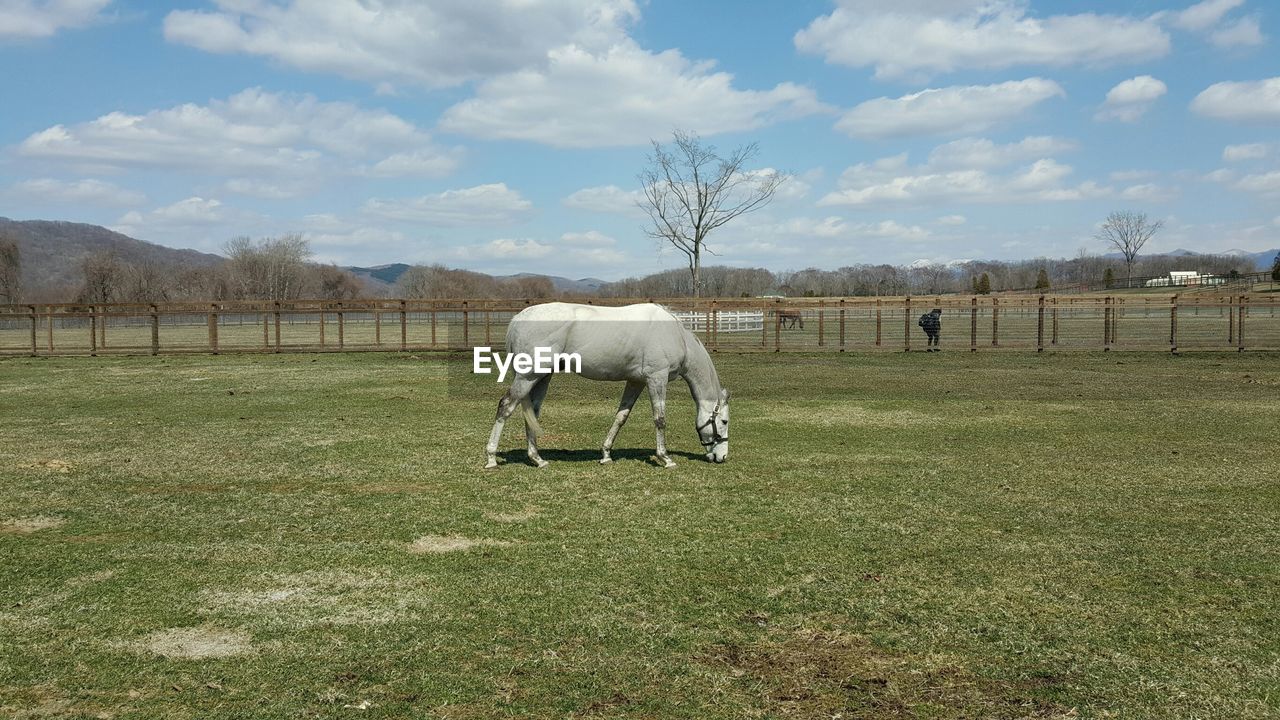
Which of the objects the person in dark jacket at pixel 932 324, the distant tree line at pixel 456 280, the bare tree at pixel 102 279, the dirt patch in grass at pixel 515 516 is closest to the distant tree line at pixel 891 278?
the distant tree line at pixel 456 280

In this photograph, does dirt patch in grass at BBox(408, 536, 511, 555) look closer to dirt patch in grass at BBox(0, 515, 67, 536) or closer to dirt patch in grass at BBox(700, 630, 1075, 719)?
dirt patch in grass at BBox(700, 630, 1075, 719)

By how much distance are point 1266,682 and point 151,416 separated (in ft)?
45.8

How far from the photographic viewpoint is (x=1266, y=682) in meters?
3.93

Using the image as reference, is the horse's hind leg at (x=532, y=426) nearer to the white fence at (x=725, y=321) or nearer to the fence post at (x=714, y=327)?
the fence post at (x=714, y=327)

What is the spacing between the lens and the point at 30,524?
6.78m

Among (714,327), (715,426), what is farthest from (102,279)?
(715,426)

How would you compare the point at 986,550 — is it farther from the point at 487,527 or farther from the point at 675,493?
the point at 487,527

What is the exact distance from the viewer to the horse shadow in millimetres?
9617

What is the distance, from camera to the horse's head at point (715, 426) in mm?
9227

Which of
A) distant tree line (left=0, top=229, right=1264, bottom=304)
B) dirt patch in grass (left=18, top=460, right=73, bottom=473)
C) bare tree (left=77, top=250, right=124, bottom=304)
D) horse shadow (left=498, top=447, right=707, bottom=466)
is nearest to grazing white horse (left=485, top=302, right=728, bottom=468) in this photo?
horse shadow (left=498, top=447, right=707, bottom=466)

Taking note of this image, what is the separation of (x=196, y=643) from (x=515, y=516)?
295 cm

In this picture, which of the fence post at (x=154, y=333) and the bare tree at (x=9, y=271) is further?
the bare tree at (x=9, y=271)

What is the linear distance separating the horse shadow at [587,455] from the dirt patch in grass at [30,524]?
408 cm

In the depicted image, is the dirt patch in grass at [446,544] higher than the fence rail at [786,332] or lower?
lower
